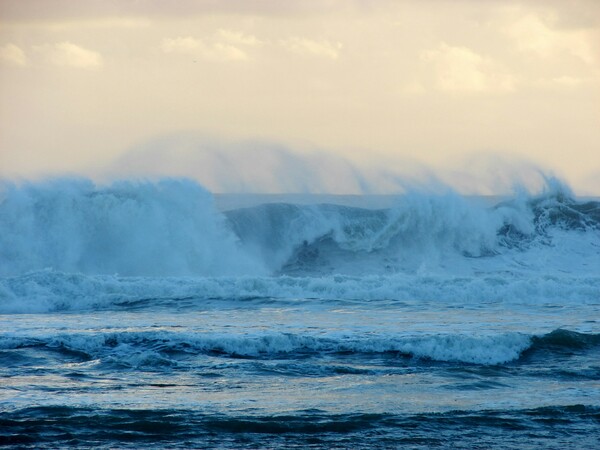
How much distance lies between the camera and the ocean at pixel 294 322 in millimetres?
9367

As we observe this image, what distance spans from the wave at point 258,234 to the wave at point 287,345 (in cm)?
944

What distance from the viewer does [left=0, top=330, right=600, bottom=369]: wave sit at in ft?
42.3

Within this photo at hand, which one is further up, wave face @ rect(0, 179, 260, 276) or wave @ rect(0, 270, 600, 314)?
wave face @ rect(0, 179, 260, 276)

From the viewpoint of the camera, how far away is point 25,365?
11953 millimetres

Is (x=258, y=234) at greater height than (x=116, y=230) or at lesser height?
lesser

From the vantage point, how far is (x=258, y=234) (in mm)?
26328

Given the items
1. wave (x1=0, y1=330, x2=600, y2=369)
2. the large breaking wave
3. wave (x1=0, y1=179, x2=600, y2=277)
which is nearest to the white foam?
wave (x1=0, y1=330, x2=600, y2=369)

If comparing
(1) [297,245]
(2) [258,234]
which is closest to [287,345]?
(1) [297,245]

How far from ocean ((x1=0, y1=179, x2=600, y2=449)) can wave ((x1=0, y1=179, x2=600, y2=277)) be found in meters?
0.07

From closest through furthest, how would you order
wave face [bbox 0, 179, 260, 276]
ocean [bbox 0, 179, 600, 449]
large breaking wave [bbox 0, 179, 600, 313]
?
ocean [bbox 0, 179, 600, 449] → large breaking wave [bbox 0, 179, 600, 313] → wave face [bbox 0, 179, 260, 276]

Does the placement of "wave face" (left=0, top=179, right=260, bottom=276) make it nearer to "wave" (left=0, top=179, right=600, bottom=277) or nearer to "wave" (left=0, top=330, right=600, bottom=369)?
"wave" (left=0, top=179, right=600, bottom=277)

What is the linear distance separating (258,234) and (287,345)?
1307 centimetres

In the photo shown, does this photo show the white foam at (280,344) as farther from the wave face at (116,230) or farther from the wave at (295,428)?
the wave face at (116,230)

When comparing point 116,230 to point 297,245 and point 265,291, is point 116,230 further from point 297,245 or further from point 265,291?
point 265,291
